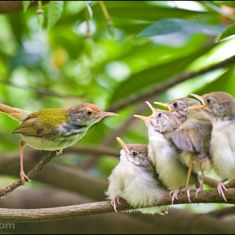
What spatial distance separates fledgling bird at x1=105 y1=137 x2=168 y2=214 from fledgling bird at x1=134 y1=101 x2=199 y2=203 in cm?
4

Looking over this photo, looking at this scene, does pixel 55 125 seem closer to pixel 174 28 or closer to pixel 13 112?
pixel 13 112

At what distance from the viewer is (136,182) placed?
211 cm

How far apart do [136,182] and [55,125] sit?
32 centimetres

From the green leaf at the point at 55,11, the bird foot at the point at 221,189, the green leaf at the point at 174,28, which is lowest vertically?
the bird foot at the point at 221,189

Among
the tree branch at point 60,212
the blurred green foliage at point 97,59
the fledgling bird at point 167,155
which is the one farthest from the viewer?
the blurred green foliage at point 97,59

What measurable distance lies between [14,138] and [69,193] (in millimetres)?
547

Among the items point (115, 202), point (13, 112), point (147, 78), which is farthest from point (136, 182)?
point (147, 78)

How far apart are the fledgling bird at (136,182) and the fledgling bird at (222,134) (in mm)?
196

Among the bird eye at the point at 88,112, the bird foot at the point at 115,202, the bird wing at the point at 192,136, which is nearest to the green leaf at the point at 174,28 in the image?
the bird eye at the point at 88,112

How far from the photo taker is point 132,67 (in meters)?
4.24

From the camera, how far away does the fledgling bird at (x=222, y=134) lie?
1905mm

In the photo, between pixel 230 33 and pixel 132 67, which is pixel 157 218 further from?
pixel 230 33

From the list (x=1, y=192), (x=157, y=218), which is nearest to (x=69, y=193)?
(x=157, y=218)

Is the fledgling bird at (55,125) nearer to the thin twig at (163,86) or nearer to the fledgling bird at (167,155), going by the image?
the fledgling bird at (167,155)
